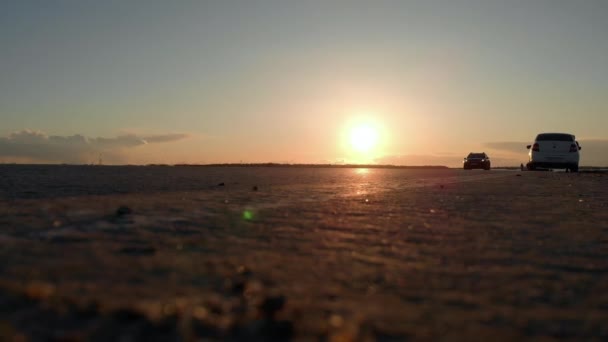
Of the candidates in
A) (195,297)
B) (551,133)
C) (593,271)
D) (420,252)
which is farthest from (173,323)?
(551,133)

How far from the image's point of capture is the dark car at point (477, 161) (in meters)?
36.2

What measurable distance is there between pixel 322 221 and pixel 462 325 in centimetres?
276

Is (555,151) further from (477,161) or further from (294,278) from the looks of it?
(294,278)

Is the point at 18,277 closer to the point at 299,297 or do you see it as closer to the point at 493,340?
the point at 299,297

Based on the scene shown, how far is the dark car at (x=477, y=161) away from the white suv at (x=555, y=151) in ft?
37.9

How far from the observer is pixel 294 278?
7.81 ft

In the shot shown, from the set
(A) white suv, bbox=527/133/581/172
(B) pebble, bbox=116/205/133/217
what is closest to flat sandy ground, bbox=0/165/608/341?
(B) pebble, bbox=116/205/133/217

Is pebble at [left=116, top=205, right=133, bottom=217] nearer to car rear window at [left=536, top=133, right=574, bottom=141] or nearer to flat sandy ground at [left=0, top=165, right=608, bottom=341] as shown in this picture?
flat sandy ground at [left=0, top=165, right=608, bottom=341]

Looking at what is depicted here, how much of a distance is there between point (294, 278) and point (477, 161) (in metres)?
35.9

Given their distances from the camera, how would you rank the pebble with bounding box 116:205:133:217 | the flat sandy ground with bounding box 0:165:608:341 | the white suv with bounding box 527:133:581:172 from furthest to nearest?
1. the white suv with bounding box 527:133:581:172
2. the pebble with bounding box 116:205:133:217
3. the flat sandy ground with bounding box 0:165:608:341

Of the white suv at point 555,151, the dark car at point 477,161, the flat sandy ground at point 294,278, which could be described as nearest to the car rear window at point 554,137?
the white suv at point 555,151

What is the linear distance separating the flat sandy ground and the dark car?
3288 cm

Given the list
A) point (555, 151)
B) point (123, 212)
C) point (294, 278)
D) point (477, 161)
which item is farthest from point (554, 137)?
point (294, 278)

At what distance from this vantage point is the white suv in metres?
24.0
